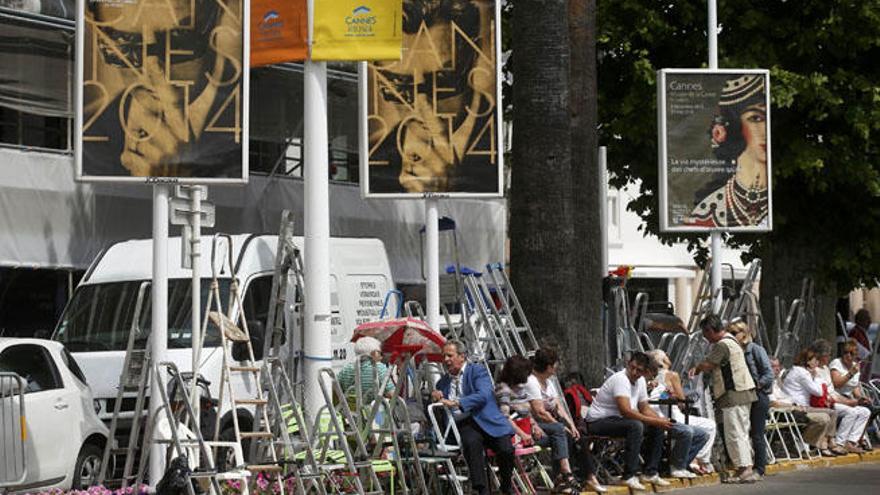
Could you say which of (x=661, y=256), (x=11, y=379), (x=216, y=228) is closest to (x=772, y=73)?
(x=216, y=228)

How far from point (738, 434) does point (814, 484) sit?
1035 mm

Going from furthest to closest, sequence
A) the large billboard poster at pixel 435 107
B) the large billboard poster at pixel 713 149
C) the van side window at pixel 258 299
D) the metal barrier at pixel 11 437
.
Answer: the large billboard poster at pixel 713 149 < the van side window at pixel 258 299 < the large billboard poster at pixel 435 107 < the metal barrier at pixel 11 437

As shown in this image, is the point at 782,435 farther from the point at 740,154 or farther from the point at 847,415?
the point at 740,154

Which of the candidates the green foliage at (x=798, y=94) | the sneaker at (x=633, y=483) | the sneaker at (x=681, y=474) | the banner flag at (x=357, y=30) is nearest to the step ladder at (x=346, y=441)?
the banner flag at (x=357, y=30)

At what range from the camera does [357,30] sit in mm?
18562

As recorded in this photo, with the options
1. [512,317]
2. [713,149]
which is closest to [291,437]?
[512,317]

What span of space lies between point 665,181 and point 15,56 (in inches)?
332

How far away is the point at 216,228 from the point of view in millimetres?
30531

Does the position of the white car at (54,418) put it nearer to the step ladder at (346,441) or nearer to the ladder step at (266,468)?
the step ladder at (346,441)

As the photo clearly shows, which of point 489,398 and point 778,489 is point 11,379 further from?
point 778,489

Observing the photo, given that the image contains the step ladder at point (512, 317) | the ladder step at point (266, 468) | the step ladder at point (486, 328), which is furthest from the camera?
the step ladder at point (512, 317)

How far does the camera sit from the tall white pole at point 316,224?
742 inches

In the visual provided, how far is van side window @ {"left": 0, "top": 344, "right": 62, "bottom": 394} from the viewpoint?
19.4 metres

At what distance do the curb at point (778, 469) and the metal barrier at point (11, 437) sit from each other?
212 inches
